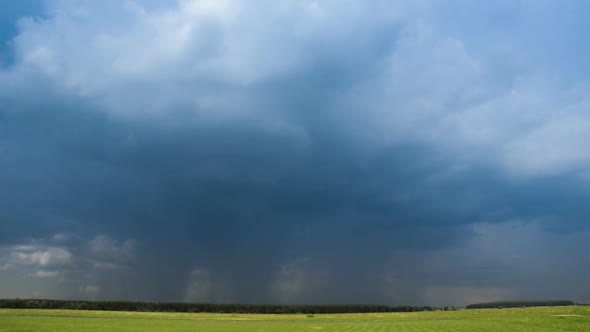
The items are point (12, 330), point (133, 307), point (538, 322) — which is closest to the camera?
point (12, 330)

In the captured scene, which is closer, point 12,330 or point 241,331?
point 12,330

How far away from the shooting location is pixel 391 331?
61312 millimetres

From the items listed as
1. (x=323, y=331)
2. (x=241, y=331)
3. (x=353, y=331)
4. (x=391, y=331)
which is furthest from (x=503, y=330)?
(x=241, y=331)

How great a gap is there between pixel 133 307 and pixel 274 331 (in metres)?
161

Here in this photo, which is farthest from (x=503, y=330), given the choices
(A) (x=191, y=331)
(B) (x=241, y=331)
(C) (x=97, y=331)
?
(C) (x=97, y=331)

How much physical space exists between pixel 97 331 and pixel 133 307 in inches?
6110

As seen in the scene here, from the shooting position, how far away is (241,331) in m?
63.6

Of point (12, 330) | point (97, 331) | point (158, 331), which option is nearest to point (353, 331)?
point (158, 331)

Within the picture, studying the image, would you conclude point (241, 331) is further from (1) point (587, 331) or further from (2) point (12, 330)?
(1) point (587, 331)

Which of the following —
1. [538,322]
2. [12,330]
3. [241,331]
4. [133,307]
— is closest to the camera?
[12,330]

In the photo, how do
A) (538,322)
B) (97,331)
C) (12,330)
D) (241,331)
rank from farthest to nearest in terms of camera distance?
(538,322) < (241,331) < (97,331) < (12,330)

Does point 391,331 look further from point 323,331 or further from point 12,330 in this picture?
point 12,330

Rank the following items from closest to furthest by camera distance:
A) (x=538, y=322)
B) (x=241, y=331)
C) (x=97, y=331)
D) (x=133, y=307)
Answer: (x=97, y=331) < (x=241, y=331) < (x=538, y=322) < (x=133, y=307)

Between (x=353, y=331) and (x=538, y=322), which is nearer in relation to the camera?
(x=353, y=331)
